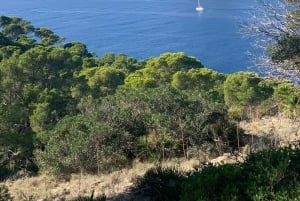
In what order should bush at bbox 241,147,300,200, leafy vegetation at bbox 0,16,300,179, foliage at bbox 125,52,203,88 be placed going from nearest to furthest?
bush at bbox 241,147,300,200
leafy vegetation at bbox 0,16,300,179
foliage at bbox 125,52,203,88

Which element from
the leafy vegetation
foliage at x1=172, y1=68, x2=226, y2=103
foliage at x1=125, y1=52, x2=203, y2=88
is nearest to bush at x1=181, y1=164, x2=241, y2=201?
the leafy vegetation

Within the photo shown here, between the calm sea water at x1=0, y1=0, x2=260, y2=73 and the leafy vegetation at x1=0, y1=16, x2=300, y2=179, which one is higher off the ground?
the leafy vegetation at x1=0, y1=16, x2=300, y2=179

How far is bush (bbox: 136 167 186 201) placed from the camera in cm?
294

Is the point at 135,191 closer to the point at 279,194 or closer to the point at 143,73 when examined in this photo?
the point at 279,194

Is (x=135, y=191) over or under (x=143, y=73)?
over

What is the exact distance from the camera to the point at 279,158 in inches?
101

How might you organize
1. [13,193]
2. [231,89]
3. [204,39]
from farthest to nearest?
[204,39]
[231,89]
[13,193]

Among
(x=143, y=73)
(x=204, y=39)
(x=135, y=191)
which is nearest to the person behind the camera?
(x=135, y=191)

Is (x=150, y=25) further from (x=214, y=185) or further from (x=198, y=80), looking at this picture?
(x=214, y=185)

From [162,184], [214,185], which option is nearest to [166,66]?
[162,184]

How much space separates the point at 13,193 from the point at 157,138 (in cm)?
215

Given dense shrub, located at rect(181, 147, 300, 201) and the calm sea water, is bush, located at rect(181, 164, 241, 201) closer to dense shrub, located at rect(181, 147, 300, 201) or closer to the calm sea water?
dense shrub, located at rect(181, 147, 300, 201)

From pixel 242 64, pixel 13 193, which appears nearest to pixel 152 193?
pixel 13 193

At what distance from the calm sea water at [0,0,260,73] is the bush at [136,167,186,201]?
32.3m
